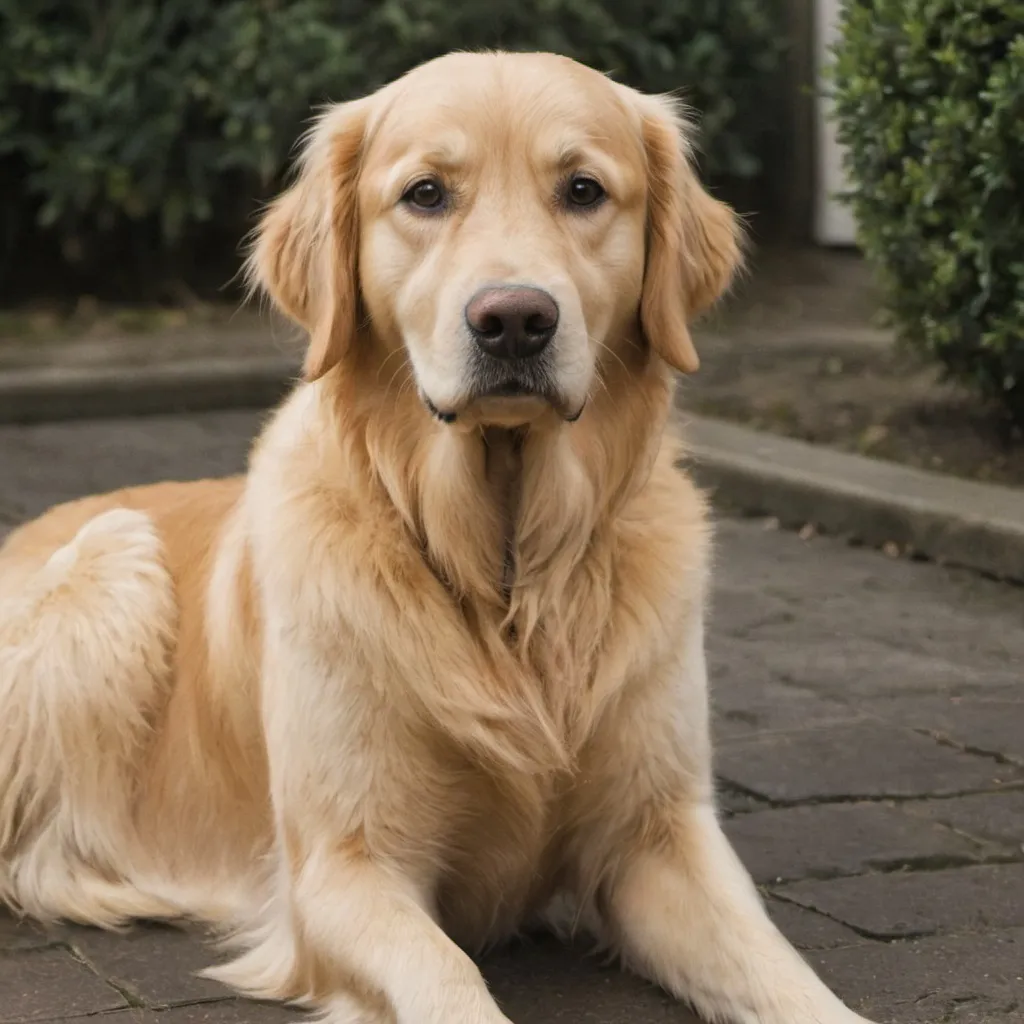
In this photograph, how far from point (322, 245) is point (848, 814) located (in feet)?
5.45

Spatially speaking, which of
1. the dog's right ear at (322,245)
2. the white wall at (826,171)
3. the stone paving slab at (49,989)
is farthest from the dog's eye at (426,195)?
the white wall at (826,171)

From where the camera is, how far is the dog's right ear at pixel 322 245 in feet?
11.6

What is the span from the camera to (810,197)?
38.1ft

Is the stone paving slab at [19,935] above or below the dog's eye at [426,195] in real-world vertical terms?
below

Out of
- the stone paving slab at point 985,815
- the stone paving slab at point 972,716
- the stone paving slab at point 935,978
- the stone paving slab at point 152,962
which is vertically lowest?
the stone paving slab at point 972,716

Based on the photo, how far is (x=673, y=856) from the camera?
352 cm

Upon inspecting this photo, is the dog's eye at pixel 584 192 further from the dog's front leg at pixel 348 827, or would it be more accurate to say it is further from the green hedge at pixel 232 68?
the green hedge at pixel 232 68

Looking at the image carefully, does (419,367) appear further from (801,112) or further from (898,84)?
(801,112)

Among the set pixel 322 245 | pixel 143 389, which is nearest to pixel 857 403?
pixel 143 389

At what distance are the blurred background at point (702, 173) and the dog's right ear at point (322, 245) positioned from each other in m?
3.50

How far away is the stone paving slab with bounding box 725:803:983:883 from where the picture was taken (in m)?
3.99

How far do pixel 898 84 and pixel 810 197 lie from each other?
4.71 m

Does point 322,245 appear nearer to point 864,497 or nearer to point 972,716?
point 972,716

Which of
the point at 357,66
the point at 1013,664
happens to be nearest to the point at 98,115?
the point at 357,66
